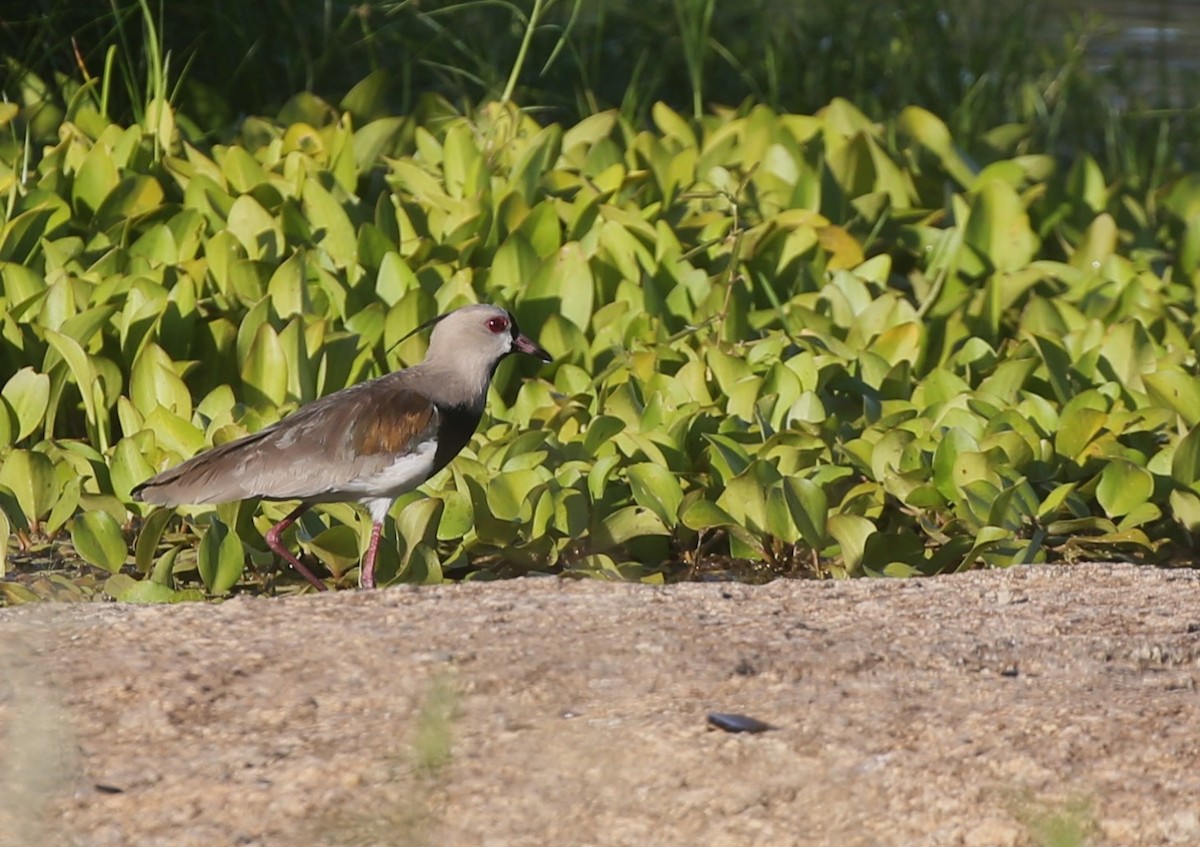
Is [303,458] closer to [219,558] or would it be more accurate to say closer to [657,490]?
[219,558]

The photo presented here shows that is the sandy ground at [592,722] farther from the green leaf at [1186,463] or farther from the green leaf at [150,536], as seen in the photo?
the green leaf at [1186,463]

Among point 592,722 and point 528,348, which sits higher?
point 592,722

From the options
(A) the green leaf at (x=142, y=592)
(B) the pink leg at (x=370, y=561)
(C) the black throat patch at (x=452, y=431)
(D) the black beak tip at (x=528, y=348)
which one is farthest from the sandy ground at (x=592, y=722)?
(D) the black beak tip at (x=528, y=348)

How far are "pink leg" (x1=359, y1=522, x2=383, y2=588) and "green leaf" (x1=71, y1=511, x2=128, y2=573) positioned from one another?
59cm

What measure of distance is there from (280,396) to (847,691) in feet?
8.57

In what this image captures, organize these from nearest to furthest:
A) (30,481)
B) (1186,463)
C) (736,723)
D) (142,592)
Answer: (736,723), (142,592), (30,481), (1186,463)

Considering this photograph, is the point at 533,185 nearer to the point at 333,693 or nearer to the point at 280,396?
the point at 280,396

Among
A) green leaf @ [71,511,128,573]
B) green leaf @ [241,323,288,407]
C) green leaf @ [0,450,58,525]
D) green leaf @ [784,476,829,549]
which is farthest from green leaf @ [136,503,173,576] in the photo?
green leaf @ [784,476,829,549]

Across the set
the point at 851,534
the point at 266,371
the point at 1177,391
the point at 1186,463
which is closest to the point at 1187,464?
the point at 1186,463

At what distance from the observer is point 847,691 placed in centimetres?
330

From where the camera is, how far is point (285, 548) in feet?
16.2

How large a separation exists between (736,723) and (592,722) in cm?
24

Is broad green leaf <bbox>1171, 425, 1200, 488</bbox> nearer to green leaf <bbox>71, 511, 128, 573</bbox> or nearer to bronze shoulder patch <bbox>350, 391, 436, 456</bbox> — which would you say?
bronze shoulder patch <bbox>350, 391, 436, 456</bbox>

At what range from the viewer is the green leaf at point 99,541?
15.1 feet
